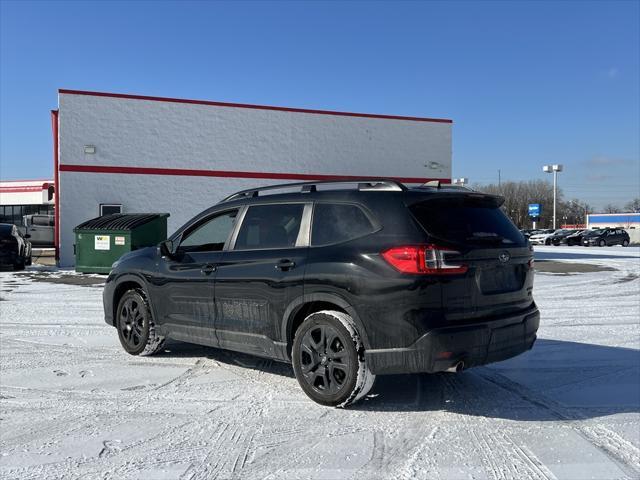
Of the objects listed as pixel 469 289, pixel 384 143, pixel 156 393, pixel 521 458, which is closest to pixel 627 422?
pixel 521 458

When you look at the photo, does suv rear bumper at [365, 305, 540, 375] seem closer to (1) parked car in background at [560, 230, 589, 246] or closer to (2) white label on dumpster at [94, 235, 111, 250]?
(2) white label on dumpster at [94, 235, 111, 250]

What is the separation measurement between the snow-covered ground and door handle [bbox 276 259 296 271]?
3.67 ft

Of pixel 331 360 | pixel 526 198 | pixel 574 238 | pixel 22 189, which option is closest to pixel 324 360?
pixel 331 360

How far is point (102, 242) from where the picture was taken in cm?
1650

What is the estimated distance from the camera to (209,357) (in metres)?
6.27

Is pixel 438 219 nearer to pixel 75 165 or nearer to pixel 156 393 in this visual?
pixel 156 393

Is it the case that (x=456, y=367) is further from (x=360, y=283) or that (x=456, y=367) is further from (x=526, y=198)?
(x=526, y=198)

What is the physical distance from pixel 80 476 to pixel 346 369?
76.5 inches

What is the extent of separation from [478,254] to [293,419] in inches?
74.0

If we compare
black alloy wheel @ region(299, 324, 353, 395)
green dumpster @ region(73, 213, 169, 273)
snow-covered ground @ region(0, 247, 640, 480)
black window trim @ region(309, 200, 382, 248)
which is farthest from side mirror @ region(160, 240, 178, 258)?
green dumpster @ region(73, 213, 169, 273)

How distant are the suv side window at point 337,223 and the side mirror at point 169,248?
6.27 feet

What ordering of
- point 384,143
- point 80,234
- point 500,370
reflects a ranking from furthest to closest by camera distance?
1. point 384,143
2. point 80,234
3. point 500,370

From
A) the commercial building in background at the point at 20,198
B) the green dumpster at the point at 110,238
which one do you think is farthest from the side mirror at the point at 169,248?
the commercial building in background at the point at 20,198

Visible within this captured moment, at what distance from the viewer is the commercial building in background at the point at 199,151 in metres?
20.8
